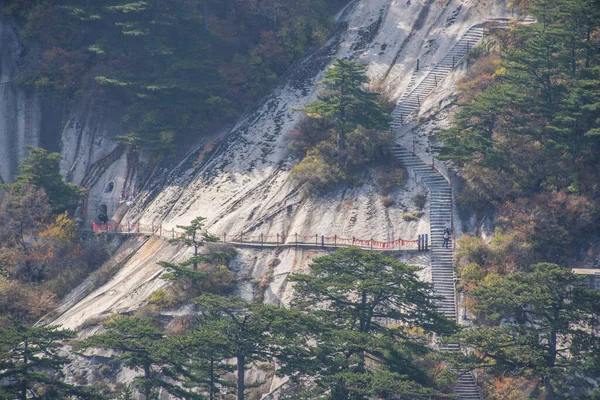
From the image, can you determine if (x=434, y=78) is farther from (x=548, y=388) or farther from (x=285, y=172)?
(x=548, y=388)

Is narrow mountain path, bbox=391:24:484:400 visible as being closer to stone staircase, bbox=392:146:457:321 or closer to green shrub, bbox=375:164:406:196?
stone staircase, bbox=392:146:457:321

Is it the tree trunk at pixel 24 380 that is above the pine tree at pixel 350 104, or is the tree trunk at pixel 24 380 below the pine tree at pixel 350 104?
below

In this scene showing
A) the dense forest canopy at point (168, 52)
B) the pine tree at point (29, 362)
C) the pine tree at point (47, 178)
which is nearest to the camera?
the pine tree at point (29, 362)

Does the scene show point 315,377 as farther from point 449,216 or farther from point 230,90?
point 230,90

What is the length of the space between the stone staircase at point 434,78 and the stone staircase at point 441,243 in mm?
3362

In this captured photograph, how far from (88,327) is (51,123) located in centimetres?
2299

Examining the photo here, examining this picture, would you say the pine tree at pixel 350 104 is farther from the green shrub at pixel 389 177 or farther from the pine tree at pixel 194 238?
the pine tree at pixel 194 238

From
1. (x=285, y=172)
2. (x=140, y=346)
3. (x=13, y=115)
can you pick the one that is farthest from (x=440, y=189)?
(x=13, y=115)

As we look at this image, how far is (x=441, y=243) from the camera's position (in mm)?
53875

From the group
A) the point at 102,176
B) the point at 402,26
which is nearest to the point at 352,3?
the point at 402,26

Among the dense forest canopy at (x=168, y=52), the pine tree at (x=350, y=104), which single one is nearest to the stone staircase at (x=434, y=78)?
the pine tree at (x=350, y=104)

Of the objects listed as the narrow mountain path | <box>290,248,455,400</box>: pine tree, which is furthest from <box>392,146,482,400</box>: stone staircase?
<box>290,248,455,400</box>: pine tree

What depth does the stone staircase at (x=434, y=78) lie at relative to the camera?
62406mm

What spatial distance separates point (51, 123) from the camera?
71500 millimetres
